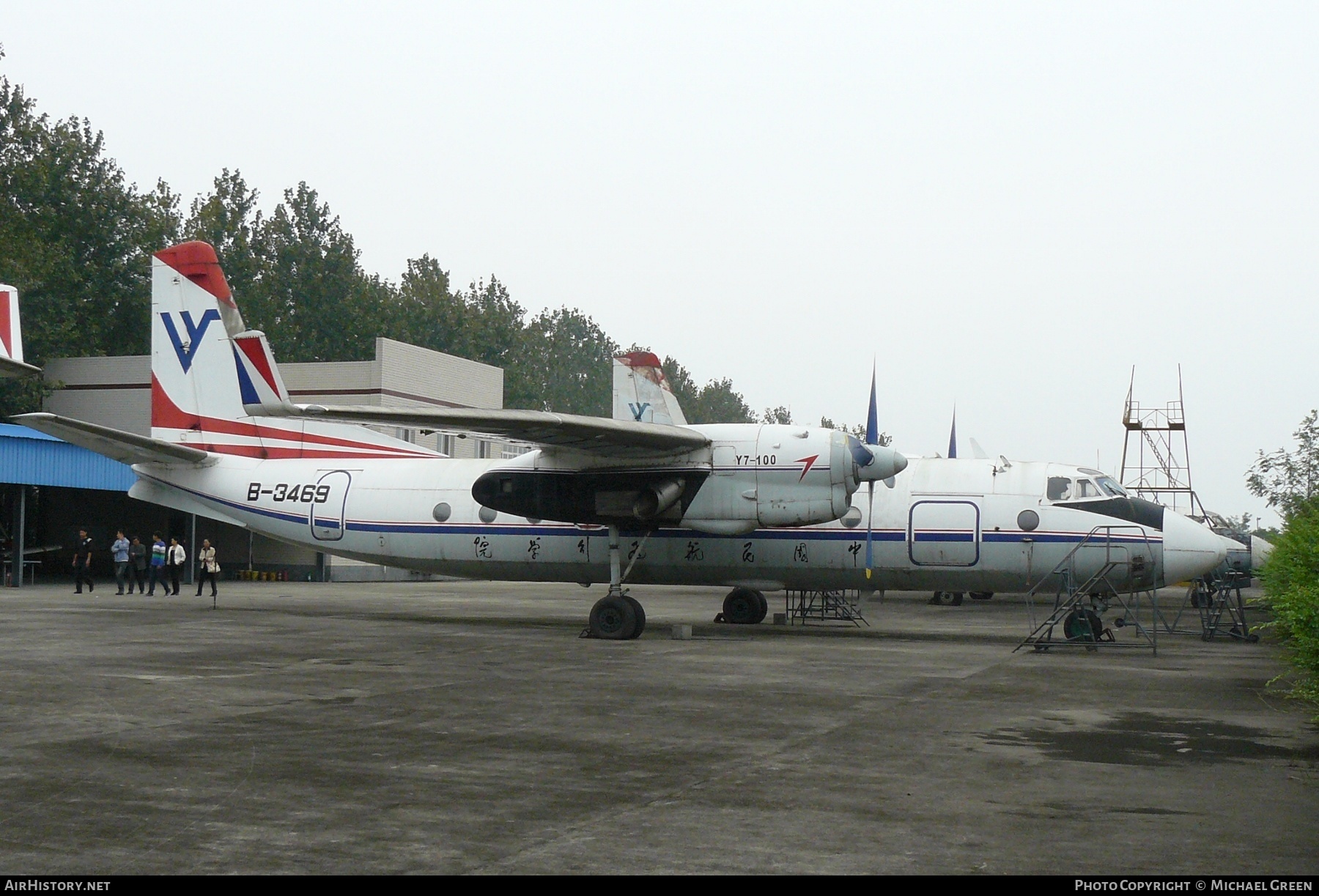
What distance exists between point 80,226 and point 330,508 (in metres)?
42.7

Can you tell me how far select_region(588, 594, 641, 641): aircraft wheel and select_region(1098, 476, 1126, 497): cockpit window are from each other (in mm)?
8454

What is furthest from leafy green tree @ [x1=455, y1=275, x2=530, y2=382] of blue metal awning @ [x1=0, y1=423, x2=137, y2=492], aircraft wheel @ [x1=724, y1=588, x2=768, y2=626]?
aircraft wheel @ [x1=724, y1=588, x2=768, y2=626]

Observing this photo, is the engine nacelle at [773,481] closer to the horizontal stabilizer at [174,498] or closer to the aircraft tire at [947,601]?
the horizontal stabilizer at [174,498]

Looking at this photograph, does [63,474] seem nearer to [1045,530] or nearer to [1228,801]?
[1045,530]

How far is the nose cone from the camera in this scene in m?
19.3

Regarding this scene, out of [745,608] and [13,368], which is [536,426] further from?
[13,368]

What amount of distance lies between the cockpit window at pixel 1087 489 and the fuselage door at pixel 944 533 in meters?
1.82

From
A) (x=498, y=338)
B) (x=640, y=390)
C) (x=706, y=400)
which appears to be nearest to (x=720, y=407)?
(x=706, y=400)

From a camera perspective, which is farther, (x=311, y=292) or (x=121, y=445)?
(x=311, y=292)

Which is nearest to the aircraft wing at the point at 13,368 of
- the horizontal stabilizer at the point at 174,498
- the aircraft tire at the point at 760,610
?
the horizontal stabilizer at the point at 174,498

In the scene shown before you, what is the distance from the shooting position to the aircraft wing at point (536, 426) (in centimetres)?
1705

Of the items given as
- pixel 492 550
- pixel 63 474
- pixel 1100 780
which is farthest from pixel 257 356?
pixel 1100 780

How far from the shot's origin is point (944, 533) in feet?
65.8
